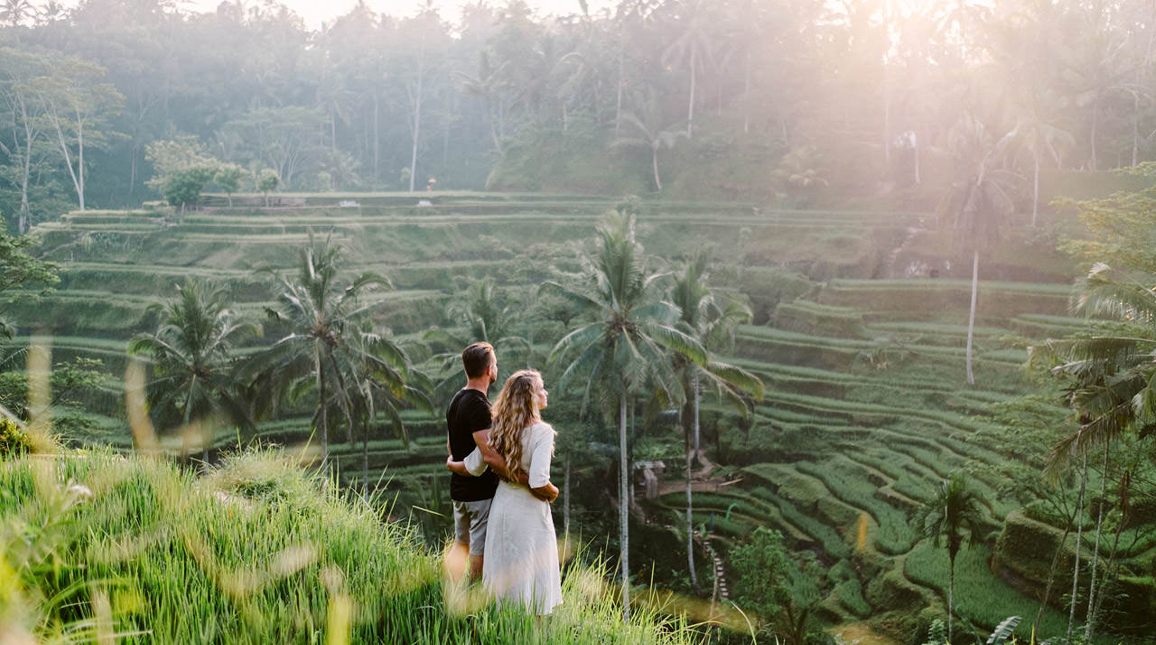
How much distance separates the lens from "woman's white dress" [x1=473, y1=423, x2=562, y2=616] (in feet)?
11.5

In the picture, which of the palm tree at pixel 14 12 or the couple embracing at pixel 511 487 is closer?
the couple embracing at pixel 511 487

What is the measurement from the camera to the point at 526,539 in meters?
3.62

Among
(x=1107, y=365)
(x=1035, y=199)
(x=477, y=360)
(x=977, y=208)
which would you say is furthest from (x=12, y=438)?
(x=1035, y=199)

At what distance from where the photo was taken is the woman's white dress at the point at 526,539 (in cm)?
350

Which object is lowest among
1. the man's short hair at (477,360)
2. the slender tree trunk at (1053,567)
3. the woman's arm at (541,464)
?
the slender tree trunk at (1053,567)

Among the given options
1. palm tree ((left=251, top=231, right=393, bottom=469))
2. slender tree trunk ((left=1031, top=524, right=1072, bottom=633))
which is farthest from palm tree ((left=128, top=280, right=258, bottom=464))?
slender tree trunk ((left=1031, top=524, right=1072, bottom=633))

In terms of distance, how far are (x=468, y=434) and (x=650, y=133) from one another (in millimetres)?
39652

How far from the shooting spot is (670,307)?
14594mm

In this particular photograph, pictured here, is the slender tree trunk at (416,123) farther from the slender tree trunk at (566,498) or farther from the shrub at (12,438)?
the shrub at (12,438)

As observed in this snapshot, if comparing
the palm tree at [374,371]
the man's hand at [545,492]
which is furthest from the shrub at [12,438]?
the palm tree at [374,371]

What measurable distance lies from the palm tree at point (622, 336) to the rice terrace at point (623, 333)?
0.08m

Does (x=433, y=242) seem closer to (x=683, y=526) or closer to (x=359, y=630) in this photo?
(x=683, y=526)

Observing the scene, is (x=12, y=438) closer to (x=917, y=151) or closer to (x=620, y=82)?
(x=917, y=151)

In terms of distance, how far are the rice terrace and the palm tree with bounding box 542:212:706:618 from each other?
8 cm
